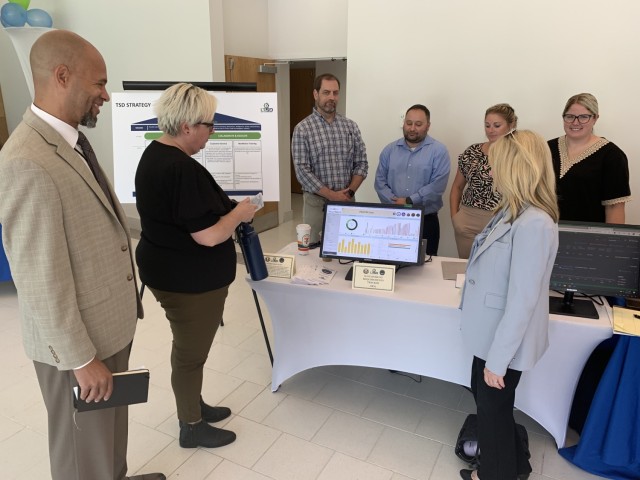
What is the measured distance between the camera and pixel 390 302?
1977 mm

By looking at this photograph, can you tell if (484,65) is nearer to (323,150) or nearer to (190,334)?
(323,150)

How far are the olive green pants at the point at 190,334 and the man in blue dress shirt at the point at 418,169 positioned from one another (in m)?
1.67

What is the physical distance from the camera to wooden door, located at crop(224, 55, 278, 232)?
193 inches

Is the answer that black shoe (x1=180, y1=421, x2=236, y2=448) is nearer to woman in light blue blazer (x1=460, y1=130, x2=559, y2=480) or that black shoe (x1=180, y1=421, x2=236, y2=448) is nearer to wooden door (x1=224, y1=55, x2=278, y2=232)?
woman in light blue blazer (x1=460, y1=130, x2=559, y2=480)

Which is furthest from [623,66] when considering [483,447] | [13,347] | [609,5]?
[13,347]

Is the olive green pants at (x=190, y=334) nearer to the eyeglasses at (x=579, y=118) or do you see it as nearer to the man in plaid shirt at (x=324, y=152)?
the man in plaid shirt at (x=324, y=152)

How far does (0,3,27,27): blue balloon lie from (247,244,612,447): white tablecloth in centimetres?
458

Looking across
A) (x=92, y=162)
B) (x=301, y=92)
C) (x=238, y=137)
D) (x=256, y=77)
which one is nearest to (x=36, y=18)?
(x=256, y=77)

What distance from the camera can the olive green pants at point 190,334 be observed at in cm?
180

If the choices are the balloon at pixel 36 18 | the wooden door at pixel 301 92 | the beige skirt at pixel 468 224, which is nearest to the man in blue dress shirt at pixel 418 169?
the beige skirt at pixel 468 224

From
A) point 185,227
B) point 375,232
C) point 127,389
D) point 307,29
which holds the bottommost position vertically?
point 127,389

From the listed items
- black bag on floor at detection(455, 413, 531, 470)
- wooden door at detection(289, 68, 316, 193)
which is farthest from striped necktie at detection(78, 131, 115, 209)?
wooden door at detection(289, 68, 316, 193)

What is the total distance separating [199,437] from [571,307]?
5.38 ft

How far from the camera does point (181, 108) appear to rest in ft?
5.49
